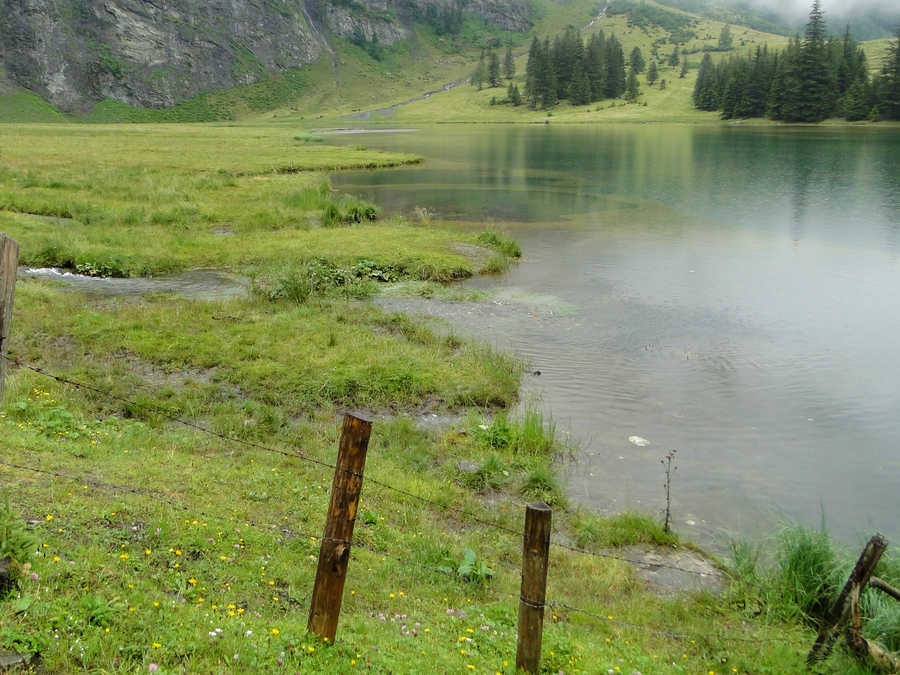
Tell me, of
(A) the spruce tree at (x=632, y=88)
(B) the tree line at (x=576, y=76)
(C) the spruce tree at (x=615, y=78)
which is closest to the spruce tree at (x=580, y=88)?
(B) the tree line at (x=576, y=76)

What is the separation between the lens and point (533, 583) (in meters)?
6.39

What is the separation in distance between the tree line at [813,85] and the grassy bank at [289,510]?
5062 inches

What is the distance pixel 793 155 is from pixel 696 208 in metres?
38.7

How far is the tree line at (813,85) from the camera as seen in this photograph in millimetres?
120062

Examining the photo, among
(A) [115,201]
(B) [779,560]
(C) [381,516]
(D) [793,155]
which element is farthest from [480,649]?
(D) [793,155]

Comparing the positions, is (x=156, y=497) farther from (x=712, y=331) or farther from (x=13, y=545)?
(x=712, y=331)

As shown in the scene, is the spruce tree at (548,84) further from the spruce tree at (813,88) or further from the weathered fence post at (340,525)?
the weathered fence post at (340,525)

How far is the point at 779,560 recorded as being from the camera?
9586 mm

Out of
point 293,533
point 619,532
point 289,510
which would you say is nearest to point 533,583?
point 293,533

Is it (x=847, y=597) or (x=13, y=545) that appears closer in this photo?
(x=13, y=545)

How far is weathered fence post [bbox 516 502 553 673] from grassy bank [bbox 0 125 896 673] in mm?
323

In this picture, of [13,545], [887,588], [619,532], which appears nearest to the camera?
[13,545]

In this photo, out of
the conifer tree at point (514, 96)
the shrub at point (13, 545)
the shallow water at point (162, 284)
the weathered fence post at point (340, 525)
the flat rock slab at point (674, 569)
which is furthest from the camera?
the conifer tree at point (514, 96)

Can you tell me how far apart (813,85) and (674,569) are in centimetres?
14647
